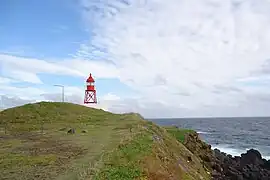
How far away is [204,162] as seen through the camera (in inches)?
1443

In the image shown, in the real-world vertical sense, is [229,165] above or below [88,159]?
below

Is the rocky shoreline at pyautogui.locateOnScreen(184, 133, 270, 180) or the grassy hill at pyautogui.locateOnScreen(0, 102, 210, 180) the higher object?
the grassy hill at pyautogui.locateOnScreen(0, 102, 210, 180)

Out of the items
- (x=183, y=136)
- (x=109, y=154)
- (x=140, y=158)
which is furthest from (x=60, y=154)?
(x=183, y=136)

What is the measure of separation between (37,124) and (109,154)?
24307 millimetres

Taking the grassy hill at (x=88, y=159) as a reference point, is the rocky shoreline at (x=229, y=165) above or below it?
below

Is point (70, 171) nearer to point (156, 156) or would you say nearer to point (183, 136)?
point (156, 156)

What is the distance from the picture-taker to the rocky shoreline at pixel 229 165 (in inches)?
1313

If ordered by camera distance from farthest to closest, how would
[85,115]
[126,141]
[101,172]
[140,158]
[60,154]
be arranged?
[85,115] < [126,141] < [60,154] < [140,158] < [101,172]

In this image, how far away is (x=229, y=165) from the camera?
3844cm

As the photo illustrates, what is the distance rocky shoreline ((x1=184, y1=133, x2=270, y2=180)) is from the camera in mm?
33362

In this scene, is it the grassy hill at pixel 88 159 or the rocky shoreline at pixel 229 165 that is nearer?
the grassy hill at pixel 88 159

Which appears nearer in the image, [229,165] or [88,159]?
[88,159]

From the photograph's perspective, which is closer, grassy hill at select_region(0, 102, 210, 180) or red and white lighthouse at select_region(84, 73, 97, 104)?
grassy hill at select_region(0, 102, 210, 180)

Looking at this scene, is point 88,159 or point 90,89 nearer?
point 88,159
